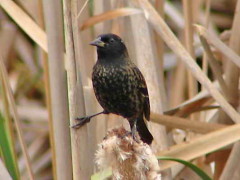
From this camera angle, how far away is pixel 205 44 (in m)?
2.26

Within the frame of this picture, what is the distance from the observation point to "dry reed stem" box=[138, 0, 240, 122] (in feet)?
6.96

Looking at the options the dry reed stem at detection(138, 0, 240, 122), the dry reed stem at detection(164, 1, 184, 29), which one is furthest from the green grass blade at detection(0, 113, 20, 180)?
the dry reed stem at detection(164, 1, 184, 29)

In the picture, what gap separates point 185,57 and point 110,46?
0.33m

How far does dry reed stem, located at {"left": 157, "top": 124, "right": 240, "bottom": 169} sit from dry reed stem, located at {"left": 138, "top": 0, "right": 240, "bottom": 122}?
18 cm

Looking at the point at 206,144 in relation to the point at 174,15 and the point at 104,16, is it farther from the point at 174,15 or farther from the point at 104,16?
the point at 174,15

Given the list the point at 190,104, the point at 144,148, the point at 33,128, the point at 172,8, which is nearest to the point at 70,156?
the point at 144,148

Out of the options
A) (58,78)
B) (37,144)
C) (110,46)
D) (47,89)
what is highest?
(58,78)

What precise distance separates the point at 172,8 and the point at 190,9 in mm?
1185

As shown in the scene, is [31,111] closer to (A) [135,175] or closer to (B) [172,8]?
(B) [172,8]

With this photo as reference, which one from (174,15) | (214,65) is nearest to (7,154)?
(214,65)

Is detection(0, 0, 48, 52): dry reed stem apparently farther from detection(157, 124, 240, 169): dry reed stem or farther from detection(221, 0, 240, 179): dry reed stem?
detection(221, 0, 240, 179): dry reed stem

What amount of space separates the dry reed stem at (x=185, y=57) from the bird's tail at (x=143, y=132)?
31 centimetres

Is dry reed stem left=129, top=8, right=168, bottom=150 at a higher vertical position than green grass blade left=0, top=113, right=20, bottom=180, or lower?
higher

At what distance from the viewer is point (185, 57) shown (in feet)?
7.04
